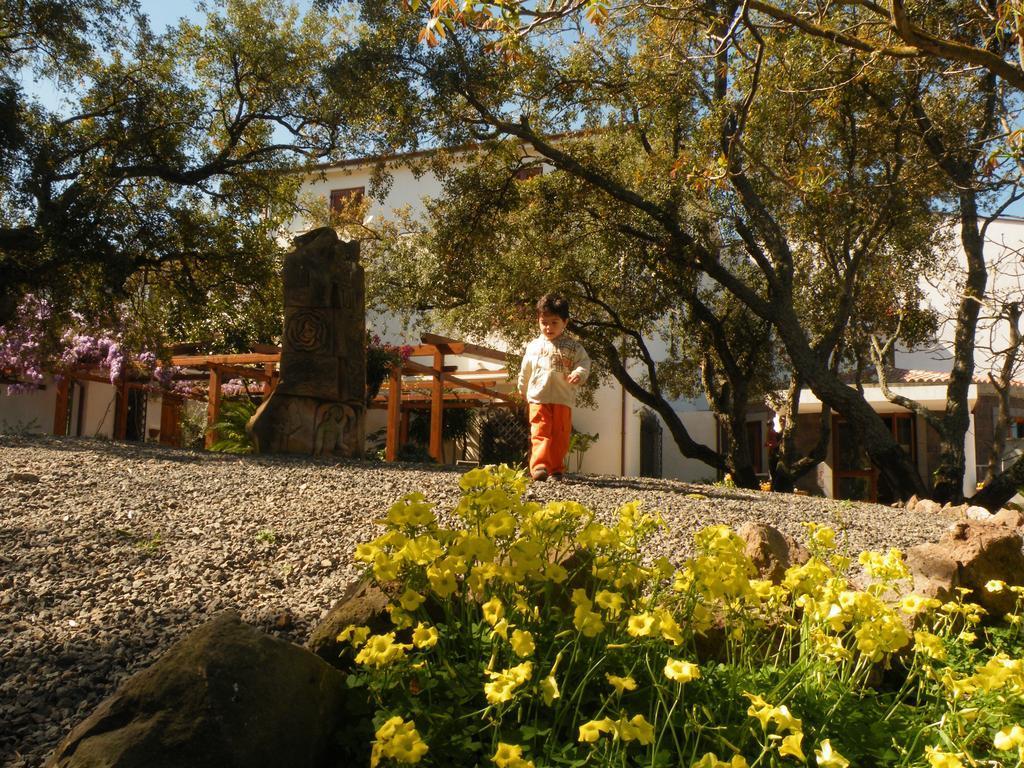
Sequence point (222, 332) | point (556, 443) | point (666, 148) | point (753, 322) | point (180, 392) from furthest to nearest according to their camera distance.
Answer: point (180, 392), point (222, 332), point (753, 322), point (666, 148), point (556, 443)

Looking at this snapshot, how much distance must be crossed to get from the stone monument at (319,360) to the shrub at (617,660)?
664 centimetres

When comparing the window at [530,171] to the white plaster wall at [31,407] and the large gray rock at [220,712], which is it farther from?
the white plaster wall at [31,407]

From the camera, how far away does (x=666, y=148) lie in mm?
10734

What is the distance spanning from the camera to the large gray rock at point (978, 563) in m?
3.81

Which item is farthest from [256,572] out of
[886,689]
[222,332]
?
[222,332]

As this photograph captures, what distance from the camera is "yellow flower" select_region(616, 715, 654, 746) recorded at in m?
1.84

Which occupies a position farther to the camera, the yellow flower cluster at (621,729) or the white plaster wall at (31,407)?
the white plaster wall at (31,407)

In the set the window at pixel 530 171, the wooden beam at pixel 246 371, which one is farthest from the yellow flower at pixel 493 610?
the wooden beam at pixel 246 371

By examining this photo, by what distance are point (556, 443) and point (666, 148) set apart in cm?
509

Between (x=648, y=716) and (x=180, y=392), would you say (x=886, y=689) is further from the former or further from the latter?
(x=180, y=392)

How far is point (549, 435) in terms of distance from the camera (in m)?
7.38

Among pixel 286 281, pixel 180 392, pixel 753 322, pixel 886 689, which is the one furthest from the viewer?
pixel 180 392

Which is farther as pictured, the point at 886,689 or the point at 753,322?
the point at 753,322

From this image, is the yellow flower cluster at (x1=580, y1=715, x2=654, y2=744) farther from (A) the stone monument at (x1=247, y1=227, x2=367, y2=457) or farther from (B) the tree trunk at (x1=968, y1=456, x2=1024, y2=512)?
(B) the tree trunk at (x1=968, y1=456, x2=1024, y2=512)
